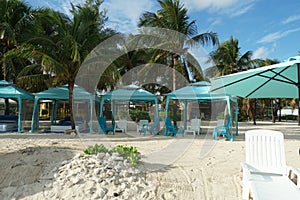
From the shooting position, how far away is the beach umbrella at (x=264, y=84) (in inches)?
184

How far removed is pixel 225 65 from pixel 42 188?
65.3 ft

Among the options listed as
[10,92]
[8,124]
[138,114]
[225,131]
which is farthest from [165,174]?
[138,114]

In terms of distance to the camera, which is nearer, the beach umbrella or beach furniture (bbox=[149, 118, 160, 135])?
the beach umbrella

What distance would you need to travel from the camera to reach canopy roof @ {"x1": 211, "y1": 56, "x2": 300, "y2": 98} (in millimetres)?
4660

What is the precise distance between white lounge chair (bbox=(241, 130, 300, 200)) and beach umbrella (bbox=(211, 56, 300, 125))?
111 centimetres

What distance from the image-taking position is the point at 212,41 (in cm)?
1672

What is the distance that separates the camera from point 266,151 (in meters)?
4.46

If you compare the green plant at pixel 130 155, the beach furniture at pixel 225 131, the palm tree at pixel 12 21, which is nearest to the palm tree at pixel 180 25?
the beach furniture at pixel 225 131

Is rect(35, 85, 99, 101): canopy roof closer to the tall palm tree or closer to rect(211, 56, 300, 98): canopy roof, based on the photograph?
rect(211, 56, 300, 98): canopy roof

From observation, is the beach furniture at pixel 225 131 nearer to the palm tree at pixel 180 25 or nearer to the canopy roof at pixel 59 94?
the canopy roof at pixel 59 94

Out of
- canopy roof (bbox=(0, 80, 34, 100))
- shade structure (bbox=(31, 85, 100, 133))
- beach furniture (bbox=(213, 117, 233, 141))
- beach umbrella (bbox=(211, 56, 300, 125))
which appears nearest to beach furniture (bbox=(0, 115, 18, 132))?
shade structure (bbox=(31, 85, 100, 133))

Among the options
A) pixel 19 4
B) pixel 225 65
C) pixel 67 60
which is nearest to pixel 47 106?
pixel 19 4

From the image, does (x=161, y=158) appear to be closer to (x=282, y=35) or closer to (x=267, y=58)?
(x=282, y=35)

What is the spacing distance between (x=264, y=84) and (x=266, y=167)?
2067mm
